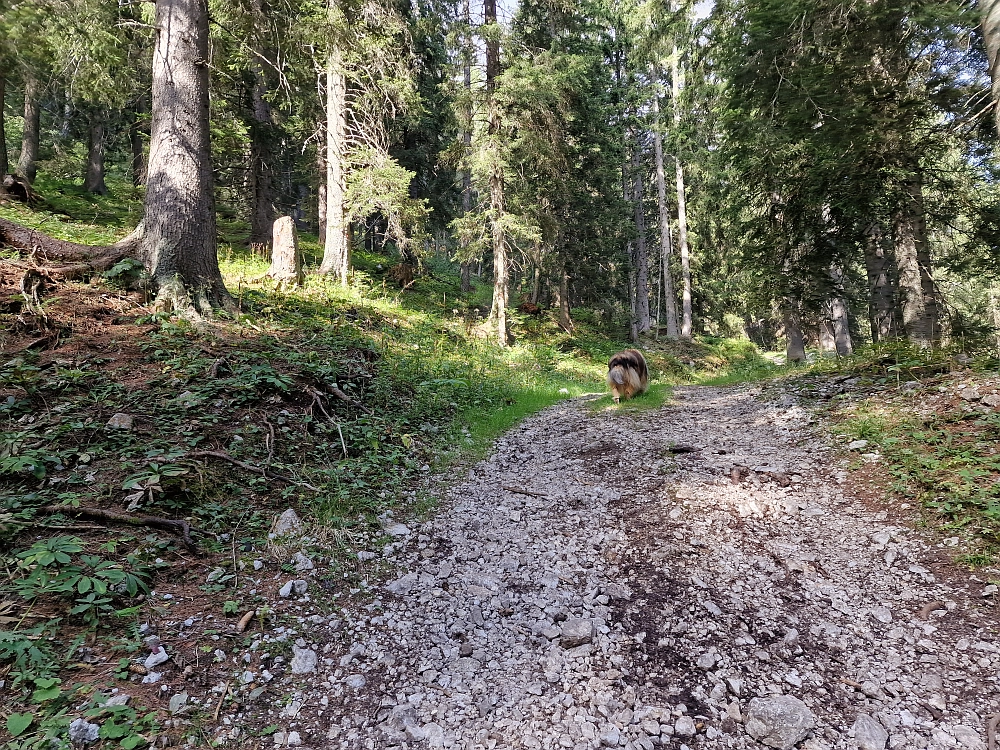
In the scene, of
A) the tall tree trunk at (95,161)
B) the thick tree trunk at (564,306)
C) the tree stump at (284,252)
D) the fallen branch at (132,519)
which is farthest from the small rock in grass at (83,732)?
the tall tree trunk at (95,161)

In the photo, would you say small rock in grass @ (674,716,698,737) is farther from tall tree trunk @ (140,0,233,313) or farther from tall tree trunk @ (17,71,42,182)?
tall tree trunk @ (17,71,42,182)

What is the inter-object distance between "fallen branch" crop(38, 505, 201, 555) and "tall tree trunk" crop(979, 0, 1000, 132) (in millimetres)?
7909

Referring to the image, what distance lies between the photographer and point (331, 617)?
10.2 feet

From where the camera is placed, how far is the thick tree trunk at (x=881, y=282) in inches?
306

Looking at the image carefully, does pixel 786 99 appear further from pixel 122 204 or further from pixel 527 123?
pixel 122 204

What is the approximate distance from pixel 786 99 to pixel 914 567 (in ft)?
19.9

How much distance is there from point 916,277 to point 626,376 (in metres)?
4.76

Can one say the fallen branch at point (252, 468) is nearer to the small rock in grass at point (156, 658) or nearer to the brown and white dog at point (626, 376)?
the small rock in grass at point (156, 658)

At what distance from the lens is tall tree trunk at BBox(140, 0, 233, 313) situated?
21.0 ft

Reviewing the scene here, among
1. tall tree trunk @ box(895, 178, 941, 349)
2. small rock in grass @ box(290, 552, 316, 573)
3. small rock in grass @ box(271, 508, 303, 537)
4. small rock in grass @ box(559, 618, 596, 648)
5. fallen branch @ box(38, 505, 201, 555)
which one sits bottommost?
small rock in grass @ box(559, 618, 596, 648)

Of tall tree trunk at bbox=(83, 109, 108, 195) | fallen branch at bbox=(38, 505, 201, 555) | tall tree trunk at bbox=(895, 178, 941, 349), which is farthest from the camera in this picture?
tall tree trunk at bbox=(83, 109, 108, 195)

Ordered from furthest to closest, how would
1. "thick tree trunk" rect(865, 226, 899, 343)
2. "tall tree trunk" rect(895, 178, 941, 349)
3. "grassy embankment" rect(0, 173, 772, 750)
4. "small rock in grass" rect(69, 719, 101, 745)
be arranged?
"thick tree trunk" rect(865, 226, 899, 343) → "tall tree trunk" rect(895, 178, 941, 349) → "grassy embankment" rect(0, 173, 772, 750) → "small rock in grass" rect(69, 719, 101, 745)

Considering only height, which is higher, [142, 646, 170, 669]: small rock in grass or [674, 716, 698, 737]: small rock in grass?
[142, 646, 170, 669]: small rock in grass

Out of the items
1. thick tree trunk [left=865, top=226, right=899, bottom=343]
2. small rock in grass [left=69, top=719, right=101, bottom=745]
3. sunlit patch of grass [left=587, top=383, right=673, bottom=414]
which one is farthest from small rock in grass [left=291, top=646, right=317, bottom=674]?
thick tree trunk [left=865, top=226, right=899, bottom=343]
